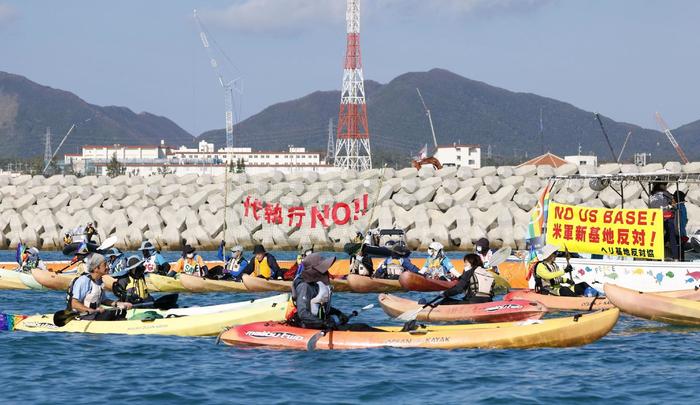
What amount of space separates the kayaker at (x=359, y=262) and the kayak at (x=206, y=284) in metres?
3.34

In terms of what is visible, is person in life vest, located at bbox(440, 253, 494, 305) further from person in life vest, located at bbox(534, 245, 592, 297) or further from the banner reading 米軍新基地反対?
the banner reading 米軍新基地反対

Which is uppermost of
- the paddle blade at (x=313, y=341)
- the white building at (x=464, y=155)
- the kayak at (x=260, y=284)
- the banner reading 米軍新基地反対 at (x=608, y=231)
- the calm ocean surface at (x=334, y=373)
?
the white building at (x=464, y=155)

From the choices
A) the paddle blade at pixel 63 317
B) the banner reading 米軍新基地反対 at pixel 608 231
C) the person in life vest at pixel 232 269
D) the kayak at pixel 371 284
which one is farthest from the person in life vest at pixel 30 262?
the banner reading 米軍新基地反対 at pixel 608 231

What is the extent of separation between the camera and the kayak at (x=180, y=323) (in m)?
20.0

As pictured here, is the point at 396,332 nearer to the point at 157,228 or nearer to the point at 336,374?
the point at 336,374

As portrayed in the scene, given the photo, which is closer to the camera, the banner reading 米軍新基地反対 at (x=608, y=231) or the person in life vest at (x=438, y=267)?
the banner reading 米軍新基地反対 at (x=608, y=231)

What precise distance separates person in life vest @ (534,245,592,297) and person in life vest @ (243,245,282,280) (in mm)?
8432

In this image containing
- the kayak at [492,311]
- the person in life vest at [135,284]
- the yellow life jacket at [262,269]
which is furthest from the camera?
the yellow life jacket at [262,269]

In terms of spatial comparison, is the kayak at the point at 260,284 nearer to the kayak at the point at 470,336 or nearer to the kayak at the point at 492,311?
the kayak at the point at 492,311

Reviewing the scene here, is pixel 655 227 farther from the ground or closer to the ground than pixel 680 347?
farther from the ground

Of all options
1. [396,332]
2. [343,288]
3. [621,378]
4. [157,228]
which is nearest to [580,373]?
[621,378]

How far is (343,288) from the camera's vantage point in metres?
31.2

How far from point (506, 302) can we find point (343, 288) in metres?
10.8

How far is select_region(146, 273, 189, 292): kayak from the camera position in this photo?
3123cm
